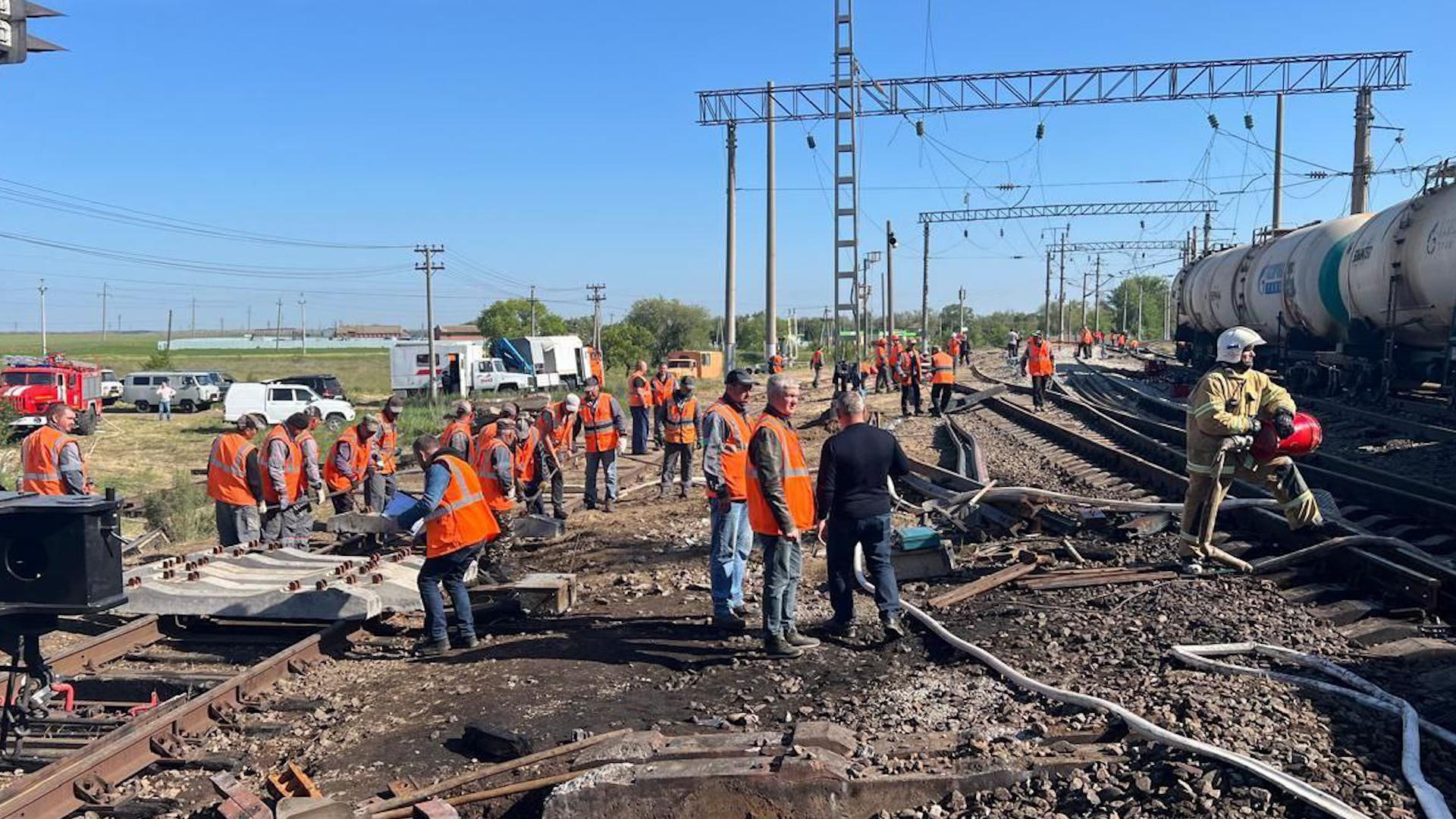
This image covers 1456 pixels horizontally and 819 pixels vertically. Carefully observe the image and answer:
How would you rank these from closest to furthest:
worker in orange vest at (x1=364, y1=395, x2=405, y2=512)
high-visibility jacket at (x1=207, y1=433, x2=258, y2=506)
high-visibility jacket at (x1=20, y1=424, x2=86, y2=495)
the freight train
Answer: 1. high-visibility jacket at (x1=20, y1=424, x2=86, y2=495)
2. high-visibility jacket at (x1=207, y1=433, x2=258, y2=506)
3. worker in orange vest at (x1=364, y1=395, x2=405, y2=512)
4. the freight train

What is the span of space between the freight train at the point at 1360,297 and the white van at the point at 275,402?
87.2 feet

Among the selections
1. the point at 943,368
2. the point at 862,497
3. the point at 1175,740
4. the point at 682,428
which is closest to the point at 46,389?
the point at 943,368

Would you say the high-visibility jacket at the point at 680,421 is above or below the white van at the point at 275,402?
above

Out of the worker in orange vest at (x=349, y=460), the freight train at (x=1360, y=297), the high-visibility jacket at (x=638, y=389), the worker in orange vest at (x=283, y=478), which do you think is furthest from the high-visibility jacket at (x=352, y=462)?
the freight train at (x=1360, y=297)

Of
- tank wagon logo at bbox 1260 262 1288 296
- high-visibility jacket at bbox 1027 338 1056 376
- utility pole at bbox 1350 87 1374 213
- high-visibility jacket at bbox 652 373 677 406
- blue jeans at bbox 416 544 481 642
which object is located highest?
utility pole at bbox 1350 87 1374 213

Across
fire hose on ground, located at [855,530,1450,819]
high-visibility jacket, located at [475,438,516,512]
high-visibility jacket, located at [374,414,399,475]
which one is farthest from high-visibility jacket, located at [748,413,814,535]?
high-visibility jacket, located at [374,414,399,475]

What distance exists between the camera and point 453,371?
41.3 meters

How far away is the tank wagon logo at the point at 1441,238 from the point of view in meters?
15.3

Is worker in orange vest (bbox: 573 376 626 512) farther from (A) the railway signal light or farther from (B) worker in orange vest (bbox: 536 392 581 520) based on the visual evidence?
(A) the railway signal light

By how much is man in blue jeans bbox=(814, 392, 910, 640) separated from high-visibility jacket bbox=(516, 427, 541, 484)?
6185 mm

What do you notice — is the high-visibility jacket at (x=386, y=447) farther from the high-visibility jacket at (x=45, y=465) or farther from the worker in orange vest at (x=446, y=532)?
the worker in orange vest at (x=446, y=532)

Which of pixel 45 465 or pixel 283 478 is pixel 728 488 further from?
pixel 45 465

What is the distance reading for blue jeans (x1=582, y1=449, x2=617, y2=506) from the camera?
1323 cm

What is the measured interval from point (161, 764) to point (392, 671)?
1.75 meters
